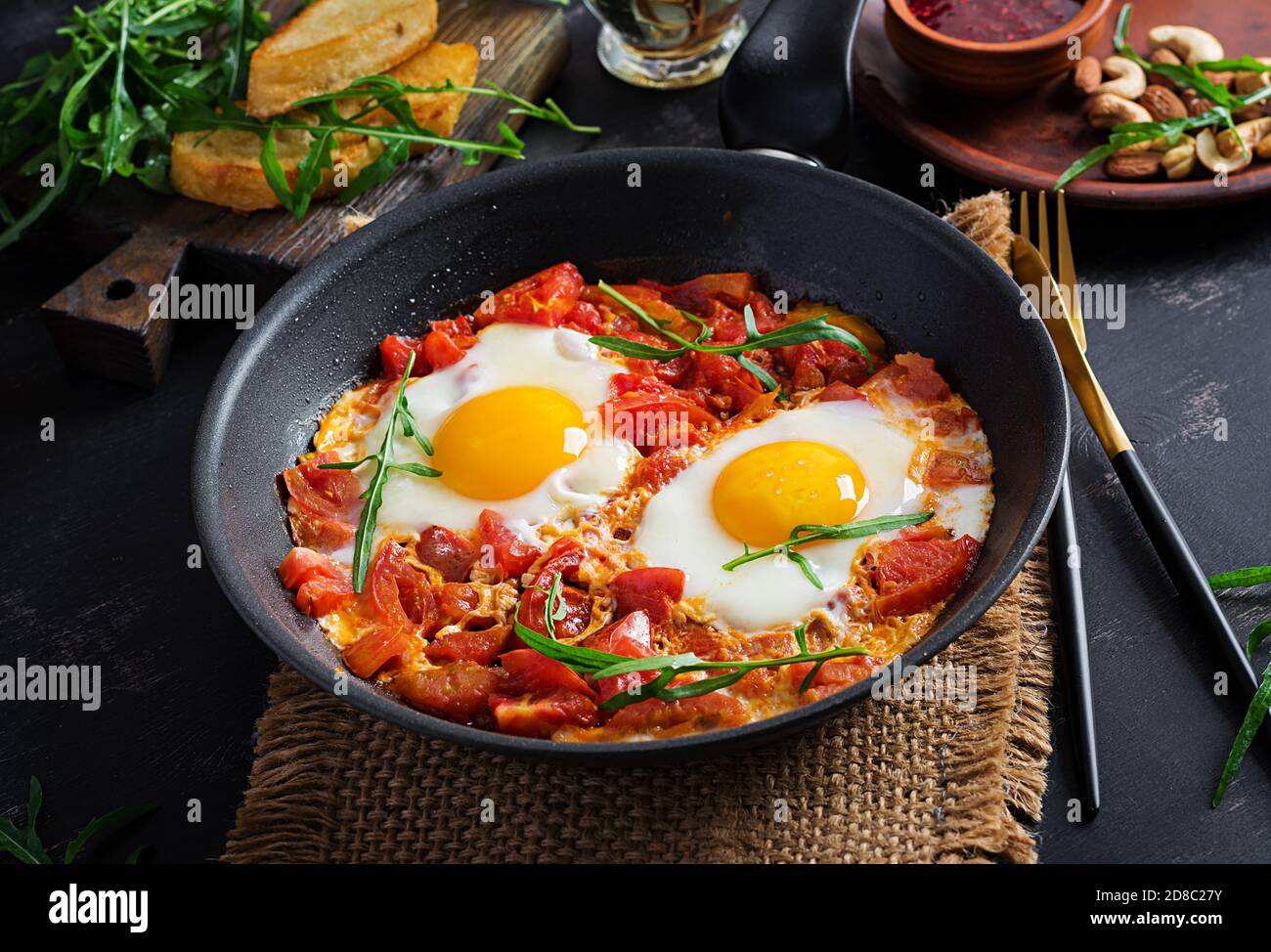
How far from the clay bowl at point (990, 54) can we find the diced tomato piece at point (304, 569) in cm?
273

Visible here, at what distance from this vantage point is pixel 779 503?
3.06 meters

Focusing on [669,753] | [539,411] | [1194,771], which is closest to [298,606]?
[539,411]

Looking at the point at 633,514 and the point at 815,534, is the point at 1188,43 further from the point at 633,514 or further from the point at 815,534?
the point at 633,514

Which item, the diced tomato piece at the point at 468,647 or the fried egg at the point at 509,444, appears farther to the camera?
the fried egg at the point at 509,444

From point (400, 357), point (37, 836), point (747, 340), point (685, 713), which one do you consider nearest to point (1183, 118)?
point (747, 340)

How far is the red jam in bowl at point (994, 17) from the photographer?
14.6 feet

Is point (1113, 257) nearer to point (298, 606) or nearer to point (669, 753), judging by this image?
point (669, 753)

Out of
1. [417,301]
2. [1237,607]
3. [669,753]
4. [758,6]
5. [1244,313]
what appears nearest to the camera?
[669,753]

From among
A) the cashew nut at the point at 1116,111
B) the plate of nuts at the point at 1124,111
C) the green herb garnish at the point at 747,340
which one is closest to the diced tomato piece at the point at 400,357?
the green herb garnish at the point at 747,340

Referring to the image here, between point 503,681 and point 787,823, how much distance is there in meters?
0.72

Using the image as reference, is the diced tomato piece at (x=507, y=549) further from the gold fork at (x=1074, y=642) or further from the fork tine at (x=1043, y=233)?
the fork tine at (x=1043, y=233)

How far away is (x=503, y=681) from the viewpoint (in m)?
2.88

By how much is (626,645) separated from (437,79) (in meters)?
2.54

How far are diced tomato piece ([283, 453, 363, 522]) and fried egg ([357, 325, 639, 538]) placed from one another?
5cm
